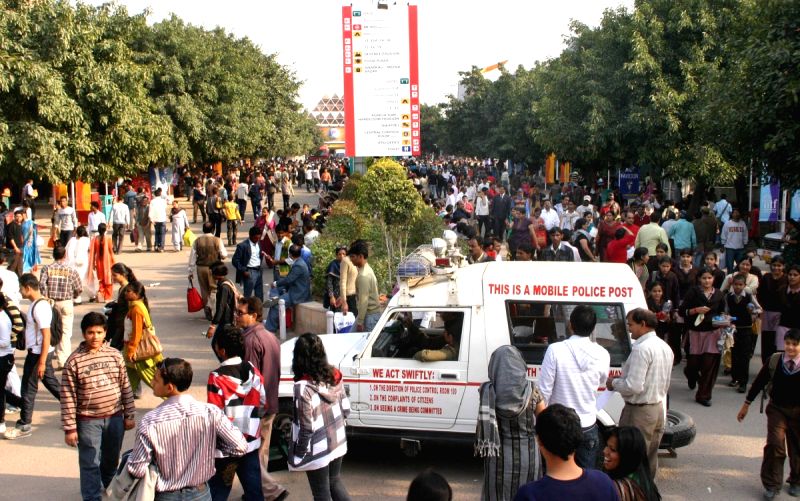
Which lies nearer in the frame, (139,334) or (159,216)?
(139,334)

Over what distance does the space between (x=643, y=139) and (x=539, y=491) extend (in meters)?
21.8

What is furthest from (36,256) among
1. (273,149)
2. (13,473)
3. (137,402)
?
(273,149)

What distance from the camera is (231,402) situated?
606cm

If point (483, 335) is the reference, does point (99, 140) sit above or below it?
above

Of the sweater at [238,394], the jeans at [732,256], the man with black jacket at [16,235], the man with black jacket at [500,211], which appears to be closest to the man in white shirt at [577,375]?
the sweater at [238,394]

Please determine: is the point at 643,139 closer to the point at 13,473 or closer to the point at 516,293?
the point at 516,293

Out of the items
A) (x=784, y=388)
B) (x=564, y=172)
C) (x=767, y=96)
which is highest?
(x=767, y=96)

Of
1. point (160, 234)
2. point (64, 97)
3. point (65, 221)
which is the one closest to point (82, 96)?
point (64, 97)

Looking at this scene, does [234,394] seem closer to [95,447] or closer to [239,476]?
[239,476]

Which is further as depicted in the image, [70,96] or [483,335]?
[70,96]

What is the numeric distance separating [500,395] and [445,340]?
7.09ft

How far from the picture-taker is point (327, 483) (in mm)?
5906

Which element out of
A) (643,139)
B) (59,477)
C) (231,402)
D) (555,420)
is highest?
(643,139)

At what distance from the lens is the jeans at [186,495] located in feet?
16.9
